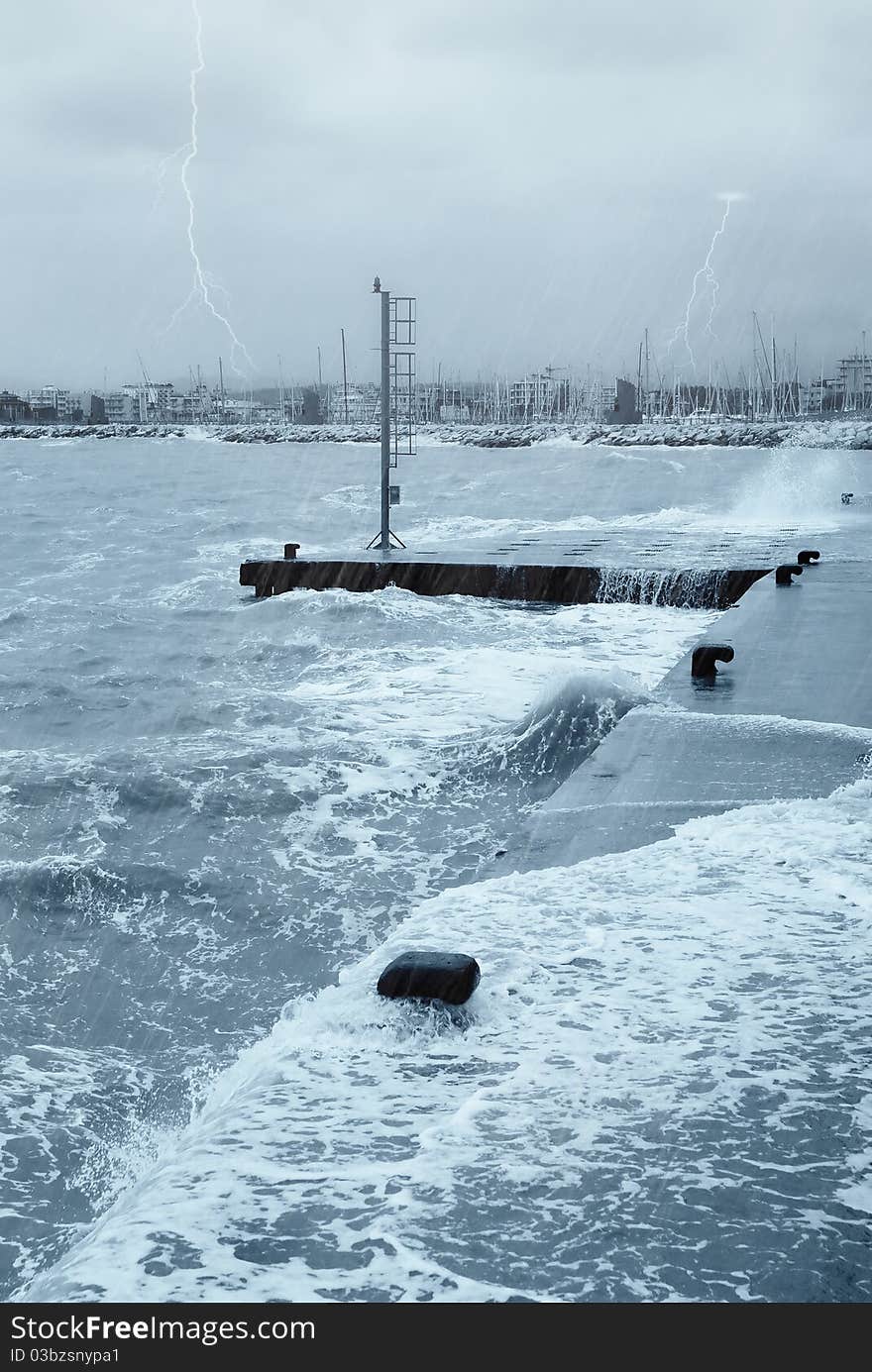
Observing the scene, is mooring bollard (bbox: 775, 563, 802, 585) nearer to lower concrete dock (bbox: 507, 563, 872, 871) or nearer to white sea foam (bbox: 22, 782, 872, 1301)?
lower concrete dock (bbox: 507, 563, 872, 871)

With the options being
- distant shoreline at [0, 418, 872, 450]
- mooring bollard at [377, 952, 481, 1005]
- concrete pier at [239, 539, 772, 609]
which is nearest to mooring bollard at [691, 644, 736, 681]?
mooring bollard at [377, 952, 481, 1005]

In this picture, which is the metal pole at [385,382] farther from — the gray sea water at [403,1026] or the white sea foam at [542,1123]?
the white sea foam at [542,1123]

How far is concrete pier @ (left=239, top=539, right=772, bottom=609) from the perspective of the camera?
1902cm

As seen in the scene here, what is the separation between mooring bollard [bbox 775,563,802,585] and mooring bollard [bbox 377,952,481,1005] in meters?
12.6

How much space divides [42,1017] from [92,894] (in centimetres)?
190

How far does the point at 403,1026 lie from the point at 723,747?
13.3 ft

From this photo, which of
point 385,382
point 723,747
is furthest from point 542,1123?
point 385,382

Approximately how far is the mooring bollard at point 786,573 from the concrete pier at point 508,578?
170cm

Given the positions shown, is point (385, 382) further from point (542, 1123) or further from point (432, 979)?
point (542, 1123)

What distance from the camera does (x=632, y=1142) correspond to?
3.38 metres

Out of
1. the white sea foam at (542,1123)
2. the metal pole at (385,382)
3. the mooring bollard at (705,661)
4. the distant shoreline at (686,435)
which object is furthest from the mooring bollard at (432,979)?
the distant shoreline at (686,435)

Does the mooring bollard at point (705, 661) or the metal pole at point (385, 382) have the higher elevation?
the metal pole at point (385, 382)

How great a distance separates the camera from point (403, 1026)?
13.8 feet

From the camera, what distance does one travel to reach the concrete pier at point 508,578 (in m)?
19.0
